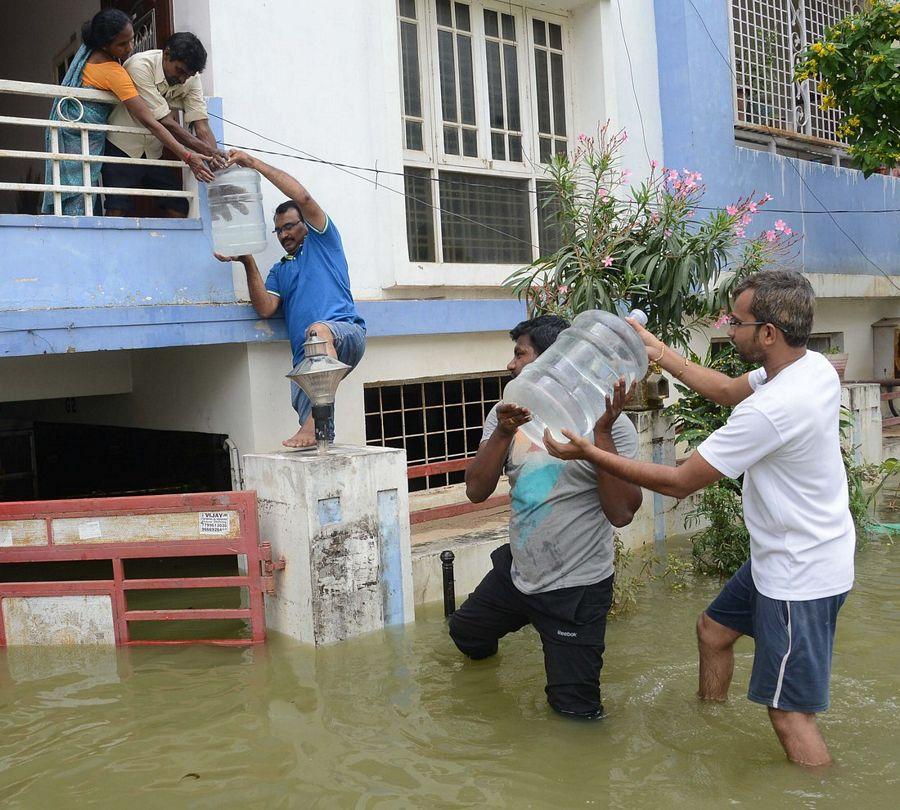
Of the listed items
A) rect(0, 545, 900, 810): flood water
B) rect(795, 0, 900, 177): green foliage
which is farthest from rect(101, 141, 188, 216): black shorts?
rect(795, 0, 900, 177): green foliage

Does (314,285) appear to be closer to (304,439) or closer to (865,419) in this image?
(304,439)

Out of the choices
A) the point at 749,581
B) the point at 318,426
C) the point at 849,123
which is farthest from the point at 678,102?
the point at 749,581

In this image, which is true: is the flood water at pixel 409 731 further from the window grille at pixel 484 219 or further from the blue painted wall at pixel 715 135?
the blue painted wall at pixel 715 135

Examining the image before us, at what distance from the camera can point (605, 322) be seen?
4285mm

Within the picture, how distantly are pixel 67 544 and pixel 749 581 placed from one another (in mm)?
3722

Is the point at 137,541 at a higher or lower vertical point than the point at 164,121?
lower

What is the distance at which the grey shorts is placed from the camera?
3400 millimetres

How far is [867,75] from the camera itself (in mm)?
9227

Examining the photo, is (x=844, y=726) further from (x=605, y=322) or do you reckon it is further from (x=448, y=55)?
(x=448, y=55)

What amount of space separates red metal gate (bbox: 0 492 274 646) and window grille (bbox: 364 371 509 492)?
8.01ft

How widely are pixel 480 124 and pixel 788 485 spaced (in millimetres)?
5832

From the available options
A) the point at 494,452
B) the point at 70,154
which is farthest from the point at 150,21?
the point at 494,452

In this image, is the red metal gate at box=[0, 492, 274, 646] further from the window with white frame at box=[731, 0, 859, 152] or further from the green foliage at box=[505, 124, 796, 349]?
the window with white frame at box=[731, 0, 859, 152]

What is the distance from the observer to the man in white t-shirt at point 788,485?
10.9ft
